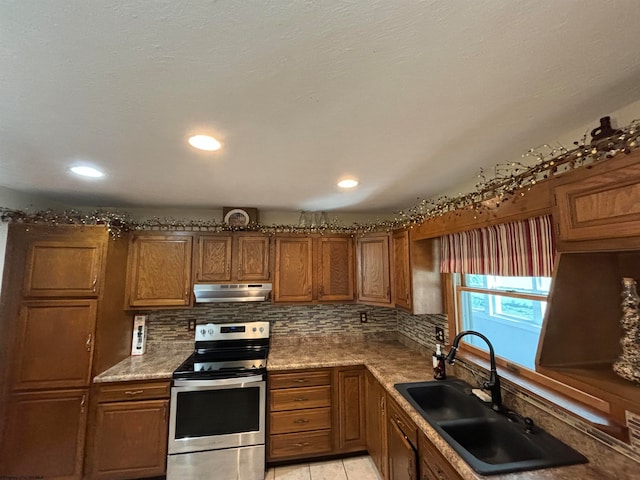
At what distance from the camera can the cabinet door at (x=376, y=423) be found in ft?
7.22

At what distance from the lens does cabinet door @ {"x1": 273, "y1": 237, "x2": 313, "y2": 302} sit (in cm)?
304

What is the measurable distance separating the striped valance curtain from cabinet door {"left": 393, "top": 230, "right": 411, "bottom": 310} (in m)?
0.38

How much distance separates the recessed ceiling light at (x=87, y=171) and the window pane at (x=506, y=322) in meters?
2.92

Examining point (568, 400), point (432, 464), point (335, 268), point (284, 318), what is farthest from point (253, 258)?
point (568, 400)

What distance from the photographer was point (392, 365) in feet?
8.13

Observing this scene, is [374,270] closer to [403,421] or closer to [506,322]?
[506,322]

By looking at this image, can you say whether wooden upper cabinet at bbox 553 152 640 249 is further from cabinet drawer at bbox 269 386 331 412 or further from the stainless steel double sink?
cabinet drawer at bbox 269 386 331 412

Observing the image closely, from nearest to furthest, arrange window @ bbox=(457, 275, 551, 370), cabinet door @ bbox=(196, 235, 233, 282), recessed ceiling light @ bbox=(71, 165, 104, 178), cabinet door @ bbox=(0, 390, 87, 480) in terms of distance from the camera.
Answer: window @ bbox=(457, 275, 551, 370) → recessed ceiling light @ bbox=(71, 165, 104, 178) → cabinet door @ bbox=(0, 390, 87, 480) → cabinet door @ bbox=(196, 235, 233, 282)

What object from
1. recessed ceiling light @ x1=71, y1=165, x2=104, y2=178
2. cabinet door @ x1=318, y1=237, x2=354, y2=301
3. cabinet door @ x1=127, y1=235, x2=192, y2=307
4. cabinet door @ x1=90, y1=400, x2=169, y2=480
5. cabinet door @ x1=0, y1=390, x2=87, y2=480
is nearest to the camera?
recessed ceiling light @ x1=71, y1=165, x2=104, y2=178

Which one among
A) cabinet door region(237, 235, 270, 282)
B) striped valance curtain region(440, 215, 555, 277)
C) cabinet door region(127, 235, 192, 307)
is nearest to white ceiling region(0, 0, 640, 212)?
striped valance curtain region(440, 215, 555, 277)

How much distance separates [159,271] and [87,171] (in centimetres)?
118

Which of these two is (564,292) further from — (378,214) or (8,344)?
(8,344)

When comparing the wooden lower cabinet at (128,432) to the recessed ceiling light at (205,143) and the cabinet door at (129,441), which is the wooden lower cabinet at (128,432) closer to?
the cabinet door at (129,441)

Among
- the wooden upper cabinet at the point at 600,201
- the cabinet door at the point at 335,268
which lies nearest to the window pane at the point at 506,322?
the wooden upper cabinet at the point at 600,201
